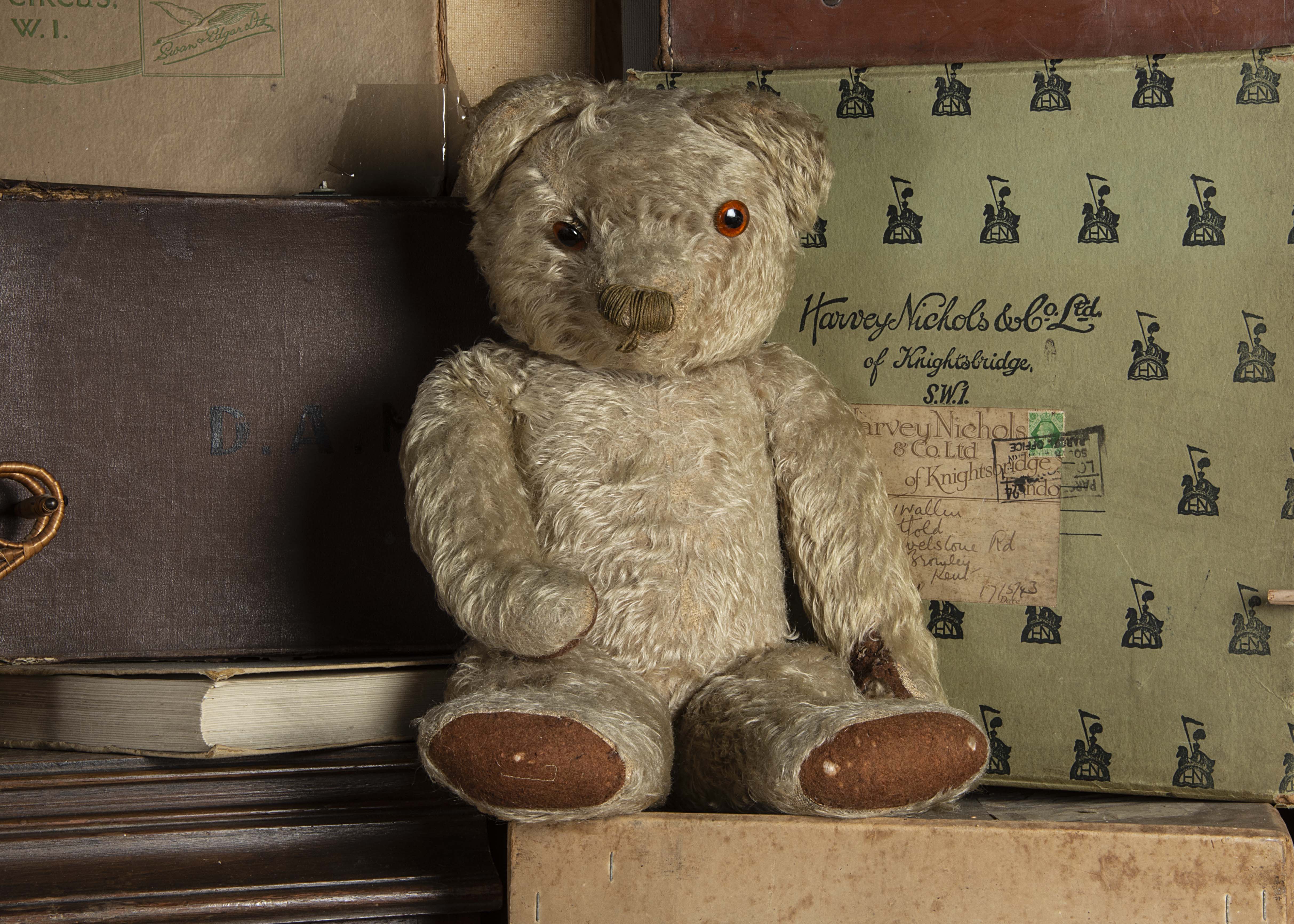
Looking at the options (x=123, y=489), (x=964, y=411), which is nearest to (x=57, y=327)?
(x=123, y=489)

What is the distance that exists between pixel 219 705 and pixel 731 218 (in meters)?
0.56

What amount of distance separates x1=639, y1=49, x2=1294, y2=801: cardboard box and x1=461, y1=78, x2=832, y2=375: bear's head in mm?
102

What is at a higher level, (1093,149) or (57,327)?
(1093,149)

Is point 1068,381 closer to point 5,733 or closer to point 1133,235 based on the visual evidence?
point 1133,235

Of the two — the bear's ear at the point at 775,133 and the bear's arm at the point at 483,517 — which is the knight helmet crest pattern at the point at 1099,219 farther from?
the bear's arm at the point at 483,517

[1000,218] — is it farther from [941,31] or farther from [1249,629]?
[1249,629]

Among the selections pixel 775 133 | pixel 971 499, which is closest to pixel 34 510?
pixel 775 133

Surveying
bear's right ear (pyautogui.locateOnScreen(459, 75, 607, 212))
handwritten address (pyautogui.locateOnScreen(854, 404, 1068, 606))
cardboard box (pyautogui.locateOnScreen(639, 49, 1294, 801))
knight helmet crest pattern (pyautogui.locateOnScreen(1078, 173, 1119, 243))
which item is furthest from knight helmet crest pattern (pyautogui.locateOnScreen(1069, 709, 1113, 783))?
bear's right ear (pyautogui.locateOnScreen(459, 75, 607, 212))

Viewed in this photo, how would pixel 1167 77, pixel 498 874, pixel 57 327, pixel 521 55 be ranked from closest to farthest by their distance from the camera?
pixel 498 874 < pixel 1167 77 < pixel 57 327 < pixel 521 55

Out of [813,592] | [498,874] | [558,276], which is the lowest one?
[498,874]

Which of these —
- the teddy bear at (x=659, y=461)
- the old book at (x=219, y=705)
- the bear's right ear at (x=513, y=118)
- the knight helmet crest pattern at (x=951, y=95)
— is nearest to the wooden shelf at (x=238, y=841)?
the old book at (x=219, y=705)

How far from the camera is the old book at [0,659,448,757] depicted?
85 centimetres

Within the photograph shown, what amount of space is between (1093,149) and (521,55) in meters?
0.60

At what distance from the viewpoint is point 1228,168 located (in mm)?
855
